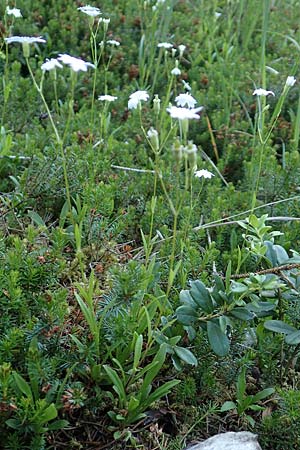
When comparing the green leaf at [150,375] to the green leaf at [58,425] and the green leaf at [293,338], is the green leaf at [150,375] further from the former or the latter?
the green leaf at [293,338]

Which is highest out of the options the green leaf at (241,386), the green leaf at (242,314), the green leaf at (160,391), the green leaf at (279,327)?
the green leaf at (242,314)

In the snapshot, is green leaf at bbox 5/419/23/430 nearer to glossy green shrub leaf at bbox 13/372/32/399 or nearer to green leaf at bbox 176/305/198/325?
glossy green shrub leaf at bbox 13/372/32/399

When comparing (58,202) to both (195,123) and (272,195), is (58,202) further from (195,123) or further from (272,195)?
(195,123)

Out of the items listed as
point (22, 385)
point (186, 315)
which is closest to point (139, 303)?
point (186, 315)

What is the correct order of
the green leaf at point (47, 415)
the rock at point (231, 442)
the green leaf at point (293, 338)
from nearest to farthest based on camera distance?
the green leaf at point (47, 415) < the rock at point (231, 442) < the green leaf at point (293, 338)

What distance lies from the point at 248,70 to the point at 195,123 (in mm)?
843

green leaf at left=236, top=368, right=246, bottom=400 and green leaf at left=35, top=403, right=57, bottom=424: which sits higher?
green leaf at left=35, top=403, right=57, bottom=424

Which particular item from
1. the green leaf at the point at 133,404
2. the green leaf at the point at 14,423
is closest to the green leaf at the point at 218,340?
the green leaf at the point at 133,404

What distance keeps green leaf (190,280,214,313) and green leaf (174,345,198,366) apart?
0.43 ft

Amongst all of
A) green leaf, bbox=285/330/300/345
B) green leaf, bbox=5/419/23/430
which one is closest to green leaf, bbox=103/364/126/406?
green leaf, bbox=5/419/23/430

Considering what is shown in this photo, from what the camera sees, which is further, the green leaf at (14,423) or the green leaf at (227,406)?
the green leaf at (227,406)

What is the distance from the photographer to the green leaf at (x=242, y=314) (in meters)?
1.76

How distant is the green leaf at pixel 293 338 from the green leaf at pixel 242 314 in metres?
0.12

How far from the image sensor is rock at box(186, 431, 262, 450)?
163 centimetres
